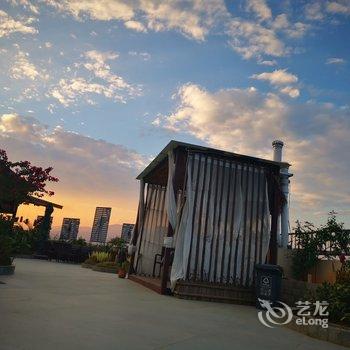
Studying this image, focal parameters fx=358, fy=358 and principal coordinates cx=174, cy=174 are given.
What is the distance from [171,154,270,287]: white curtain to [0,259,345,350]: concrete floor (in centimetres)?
200

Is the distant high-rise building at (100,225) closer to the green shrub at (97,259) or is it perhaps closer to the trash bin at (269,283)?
the green shrub at (97,259)

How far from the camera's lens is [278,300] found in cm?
826

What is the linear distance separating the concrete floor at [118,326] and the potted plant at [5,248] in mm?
2533

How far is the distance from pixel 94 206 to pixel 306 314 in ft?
71.9

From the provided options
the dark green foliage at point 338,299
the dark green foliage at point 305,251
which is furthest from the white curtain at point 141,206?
the dark green foliage at point 338,299

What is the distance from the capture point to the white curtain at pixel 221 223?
8914 mm

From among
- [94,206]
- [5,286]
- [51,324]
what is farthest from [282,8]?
[94,206]

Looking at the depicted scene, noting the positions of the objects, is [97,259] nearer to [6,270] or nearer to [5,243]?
[5,243]

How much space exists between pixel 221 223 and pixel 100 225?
1692 centimetres

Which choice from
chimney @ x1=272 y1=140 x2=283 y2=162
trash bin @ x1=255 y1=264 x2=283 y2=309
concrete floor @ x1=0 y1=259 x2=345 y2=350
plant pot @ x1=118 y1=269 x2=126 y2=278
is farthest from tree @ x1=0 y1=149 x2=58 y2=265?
chimney @ x1=272 y1=140 x2=283 y2=162

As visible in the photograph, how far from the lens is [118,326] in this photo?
4.34m

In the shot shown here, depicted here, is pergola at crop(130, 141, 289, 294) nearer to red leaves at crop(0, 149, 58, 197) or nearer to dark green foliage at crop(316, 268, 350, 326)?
dark green foliage at crop(316, 268, 350, 326)

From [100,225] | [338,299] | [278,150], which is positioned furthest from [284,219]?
[100,225]

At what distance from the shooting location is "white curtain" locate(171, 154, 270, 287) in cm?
891
